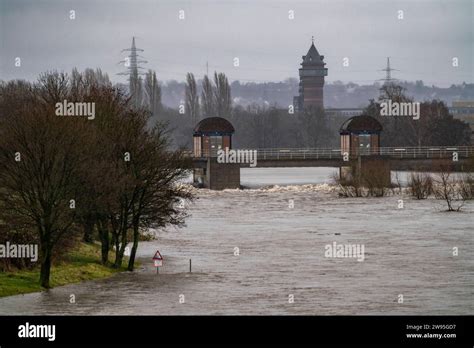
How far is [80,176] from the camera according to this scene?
61906 mm

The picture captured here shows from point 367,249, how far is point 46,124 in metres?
23.9

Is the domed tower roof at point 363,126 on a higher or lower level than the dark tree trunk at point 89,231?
higher

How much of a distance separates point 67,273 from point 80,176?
4.99 m

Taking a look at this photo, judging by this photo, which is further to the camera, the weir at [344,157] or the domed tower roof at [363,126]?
the domed tower roof at [363,126]

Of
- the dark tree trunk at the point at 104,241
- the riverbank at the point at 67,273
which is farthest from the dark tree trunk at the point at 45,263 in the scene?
the dark tree trunk at the point at 104,241

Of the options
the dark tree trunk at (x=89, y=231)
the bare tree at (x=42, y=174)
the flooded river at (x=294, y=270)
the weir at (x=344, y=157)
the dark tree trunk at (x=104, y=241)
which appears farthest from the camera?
the weir at (x=344, y=157)

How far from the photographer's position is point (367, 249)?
7525cm

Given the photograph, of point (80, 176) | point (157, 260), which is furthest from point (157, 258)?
point (80, 176)

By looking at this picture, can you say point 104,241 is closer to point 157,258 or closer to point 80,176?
point 157,258

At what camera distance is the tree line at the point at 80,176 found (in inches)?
2320

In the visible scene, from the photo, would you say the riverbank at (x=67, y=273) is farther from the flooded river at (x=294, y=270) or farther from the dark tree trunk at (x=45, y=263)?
the flooded river at (x=294, y=270)

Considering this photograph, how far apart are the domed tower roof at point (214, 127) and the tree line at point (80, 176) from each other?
239ft

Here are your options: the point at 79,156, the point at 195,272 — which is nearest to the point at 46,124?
the point at 79,156
